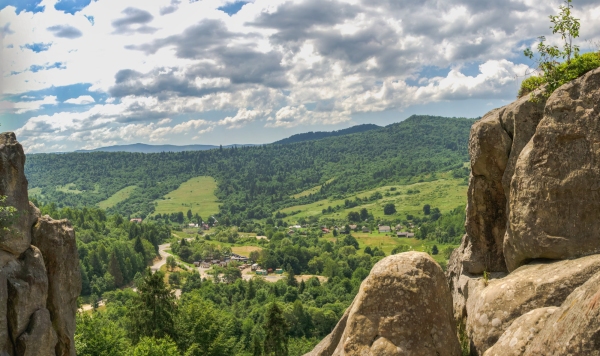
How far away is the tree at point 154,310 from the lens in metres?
51.5

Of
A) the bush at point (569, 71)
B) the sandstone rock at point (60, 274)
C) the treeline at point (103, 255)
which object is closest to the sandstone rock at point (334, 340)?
the bush at point (569, 71)

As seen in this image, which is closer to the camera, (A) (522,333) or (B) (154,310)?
(A) (522,333)

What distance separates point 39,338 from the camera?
77.4ft

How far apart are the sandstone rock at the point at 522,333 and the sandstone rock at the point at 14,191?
23.5 m

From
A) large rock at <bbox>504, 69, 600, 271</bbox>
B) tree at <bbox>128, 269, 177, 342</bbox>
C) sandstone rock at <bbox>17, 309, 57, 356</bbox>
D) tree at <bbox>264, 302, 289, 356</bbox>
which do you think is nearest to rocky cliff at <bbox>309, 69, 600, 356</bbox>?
large rock at <bbox>504, 69, 600, 271</bbox>

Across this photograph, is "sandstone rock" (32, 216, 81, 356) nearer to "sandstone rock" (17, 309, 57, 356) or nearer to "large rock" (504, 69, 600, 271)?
"sandstone rock" (17, 309, 57, 356)

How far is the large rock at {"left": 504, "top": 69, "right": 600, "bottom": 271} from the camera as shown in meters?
13.3

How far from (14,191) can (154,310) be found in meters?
30.2

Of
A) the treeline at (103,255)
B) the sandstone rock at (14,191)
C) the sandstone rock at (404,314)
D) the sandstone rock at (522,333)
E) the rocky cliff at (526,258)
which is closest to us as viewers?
the sandstone rock at (522,333)

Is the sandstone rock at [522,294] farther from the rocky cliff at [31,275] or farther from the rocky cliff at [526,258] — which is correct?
the rocky cliff at [31,275]

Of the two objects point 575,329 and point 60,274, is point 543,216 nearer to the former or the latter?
point 575,329

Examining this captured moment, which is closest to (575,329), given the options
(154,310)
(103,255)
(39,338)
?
(39,338)

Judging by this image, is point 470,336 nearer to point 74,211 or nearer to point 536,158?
point 536,158

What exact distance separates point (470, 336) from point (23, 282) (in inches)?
848
